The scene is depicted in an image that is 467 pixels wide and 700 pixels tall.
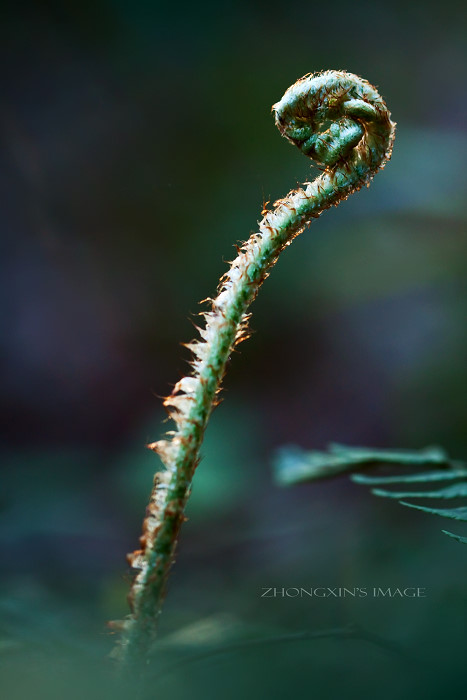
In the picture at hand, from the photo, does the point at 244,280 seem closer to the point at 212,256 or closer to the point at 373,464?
the point at 373,464

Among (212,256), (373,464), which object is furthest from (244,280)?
(212,256)

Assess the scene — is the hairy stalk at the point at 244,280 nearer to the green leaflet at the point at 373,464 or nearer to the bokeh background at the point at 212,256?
the green leaflet at the point at 373,464

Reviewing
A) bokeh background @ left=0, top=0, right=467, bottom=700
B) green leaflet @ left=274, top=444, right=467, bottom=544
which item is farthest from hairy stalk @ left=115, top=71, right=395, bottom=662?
bokeh background @ left=0, top=0, right=467, bottom=700

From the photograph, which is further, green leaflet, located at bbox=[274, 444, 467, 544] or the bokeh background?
the bokeh background

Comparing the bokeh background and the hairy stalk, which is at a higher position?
the bokeh background

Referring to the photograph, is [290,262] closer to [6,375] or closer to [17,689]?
[6,375]

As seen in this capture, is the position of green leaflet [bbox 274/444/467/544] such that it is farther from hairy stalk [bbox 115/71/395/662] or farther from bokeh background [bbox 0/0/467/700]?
bokeh background [bbox 0/0/467/700]

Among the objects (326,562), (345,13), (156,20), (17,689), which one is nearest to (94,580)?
(326,562)
